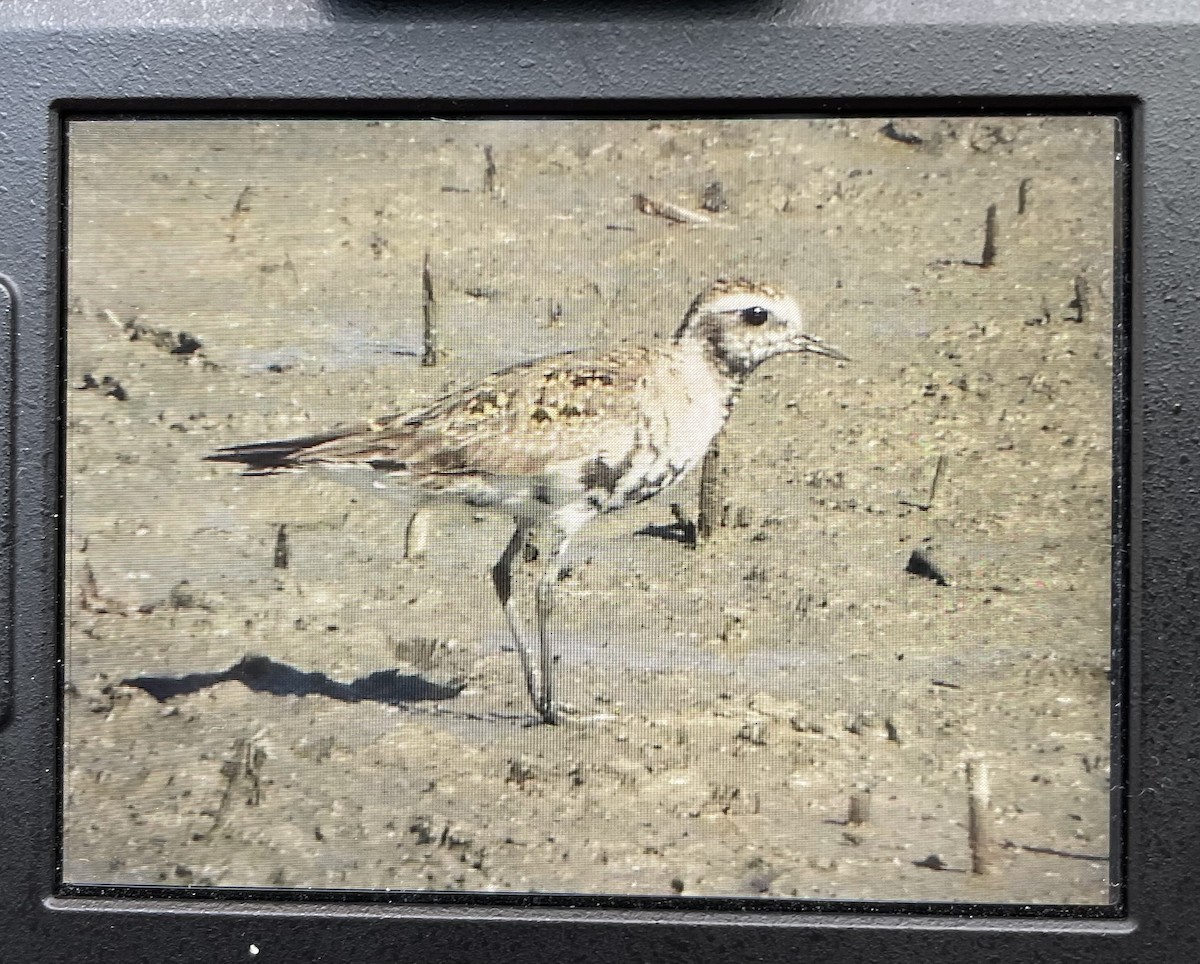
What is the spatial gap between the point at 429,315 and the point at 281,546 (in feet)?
0.83

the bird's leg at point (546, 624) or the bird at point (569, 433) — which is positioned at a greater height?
the bird at point (569, 433)

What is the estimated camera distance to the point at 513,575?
2.49ft

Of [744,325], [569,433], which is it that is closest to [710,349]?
[744,325]

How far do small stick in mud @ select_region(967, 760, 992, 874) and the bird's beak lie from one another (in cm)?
38

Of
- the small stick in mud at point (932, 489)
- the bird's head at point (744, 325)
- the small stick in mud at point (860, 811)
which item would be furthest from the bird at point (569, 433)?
the small stick in mud at point (860, 811)

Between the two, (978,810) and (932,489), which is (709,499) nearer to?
(932,489)

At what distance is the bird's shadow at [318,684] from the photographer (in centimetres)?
76

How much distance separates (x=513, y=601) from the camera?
2.49 feet

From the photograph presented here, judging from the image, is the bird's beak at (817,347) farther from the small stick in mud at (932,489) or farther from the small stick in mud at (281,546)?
the small stick in mud at (281,546)

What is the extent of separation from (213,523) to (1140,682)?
0.85 metres

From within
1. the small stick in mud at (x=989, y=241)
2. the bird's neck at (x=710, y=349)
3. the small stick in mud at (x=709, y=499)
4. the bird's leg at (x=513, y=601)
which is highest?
the small stick in mud at (x=989, y=241)

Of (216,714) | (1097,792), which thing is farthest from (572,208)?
(1097,792)

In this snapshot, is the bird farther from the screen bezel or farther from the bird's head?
the screen bezel

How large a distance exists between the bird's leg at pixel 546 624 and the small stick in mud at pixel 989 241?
17.7 inches
